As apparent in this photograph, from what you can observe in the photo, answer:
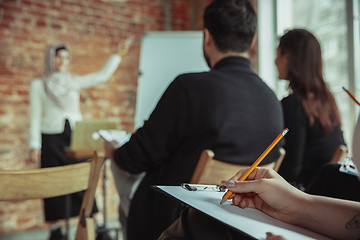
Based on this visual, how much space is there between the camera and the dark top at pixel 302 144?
1750mm

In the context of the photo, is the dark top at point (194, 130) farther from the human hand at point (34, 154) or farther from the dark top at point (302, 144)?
the human hand at point (34, 154)

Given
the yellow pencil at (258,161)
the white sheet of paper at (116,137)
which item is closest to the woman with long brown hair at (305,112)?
the white sheet of paper at (116,137)

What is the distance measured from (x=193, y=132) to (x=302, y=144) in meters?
0.78

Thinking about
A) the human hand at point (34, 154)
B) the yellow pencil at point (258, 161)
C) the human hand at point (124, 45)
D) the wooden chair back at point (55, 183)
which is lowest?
the human hand at point (34, 154)

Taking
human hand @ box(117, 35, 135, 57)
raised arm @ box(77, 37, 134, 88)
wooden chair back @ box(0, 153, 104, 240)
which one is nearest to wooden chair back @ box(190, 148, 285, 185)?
wooden chair back @ box(0, 153, 104, 240)

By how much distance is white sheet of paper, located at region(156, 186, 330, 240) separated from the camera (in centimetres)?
43

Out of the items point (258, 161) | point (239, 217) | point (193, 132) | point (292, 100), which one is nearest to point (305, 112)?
point (292, 100)

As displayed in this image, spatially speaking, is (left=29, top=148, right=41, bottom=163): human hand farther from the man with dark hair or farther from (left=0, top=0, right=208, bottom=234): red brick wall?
the man with dark hair

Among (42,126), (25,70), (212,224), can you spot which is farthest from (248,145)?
(25,70)

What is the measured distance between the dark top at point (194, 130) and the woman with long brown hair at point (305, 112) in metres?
0.51

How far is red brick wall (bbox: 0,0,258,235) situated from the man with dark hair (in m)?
2.02

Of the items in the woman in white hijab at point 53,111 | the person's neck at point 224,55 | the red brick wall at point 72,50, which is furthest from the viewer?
the red brick wall at point 72,50

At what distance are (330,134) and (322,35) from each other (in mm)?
1415

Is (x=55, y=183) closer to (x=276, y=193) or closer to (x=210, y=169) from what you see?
(x=210, y=169)
